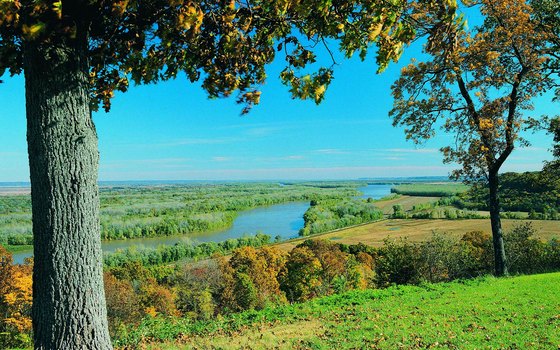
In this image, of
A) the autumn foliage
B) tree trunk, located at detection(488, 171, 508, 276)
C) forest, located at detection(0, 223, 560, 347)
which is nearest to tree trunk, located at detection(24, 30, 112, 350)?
forest, located at detection(0, 223, 560, 347)

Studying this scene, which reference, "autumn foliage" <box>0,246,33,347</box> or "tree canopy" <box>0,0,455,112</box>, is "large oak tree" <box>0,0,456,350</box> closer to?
"tree canopy" <box>0,0,455,112</box>

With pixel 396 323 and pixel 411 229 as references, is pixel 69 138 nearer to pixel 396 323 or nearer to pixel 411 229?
pixel 396 323

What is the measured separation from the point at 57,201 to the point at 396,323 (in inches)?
287

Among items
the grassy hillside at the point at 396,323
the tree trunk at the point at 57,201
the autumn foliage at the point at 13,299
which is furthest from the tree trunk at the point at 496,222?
the autumn foliage at the point at 13,299

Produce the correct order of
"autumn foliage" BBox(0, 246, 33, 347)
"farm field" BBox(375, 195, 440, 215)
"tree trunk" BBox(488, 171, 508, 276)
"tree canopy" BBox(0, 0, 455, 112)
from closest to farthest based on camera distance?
"tree canopy" BBox(0, 0, 455, 112)
"tree trunk" BBox(488, 171, 508, 276)
"autumn foliage" BBox(0, 246, 33, 347)
"farm field" BBox(375, 195, 440, 215)

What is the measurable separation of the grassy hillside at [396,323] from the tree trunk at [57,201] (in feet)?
14.3

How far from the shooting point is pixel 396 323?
26.5 ft

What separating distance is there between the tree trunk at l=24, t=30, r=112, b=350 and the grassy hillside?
14.3 ft

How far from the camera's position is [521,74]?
13367mm

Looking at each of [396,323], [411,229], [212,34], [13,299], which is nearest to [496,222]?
[396,323]

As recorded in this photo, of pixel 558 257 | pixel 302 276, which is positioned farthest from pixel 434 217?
pixel 558 257

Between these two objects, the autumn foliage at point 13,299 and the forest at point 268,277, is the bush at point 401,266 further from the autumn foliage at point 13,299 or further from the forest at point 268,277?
the autumn foliage at point 13,299

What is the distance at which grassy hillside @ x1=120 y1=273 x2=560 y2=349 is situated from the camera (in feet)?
22.4

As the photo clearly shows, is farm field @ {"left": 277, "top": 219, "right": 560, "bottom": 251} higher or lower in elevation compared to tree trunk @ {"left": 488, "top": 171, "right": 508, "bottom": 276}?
lower
